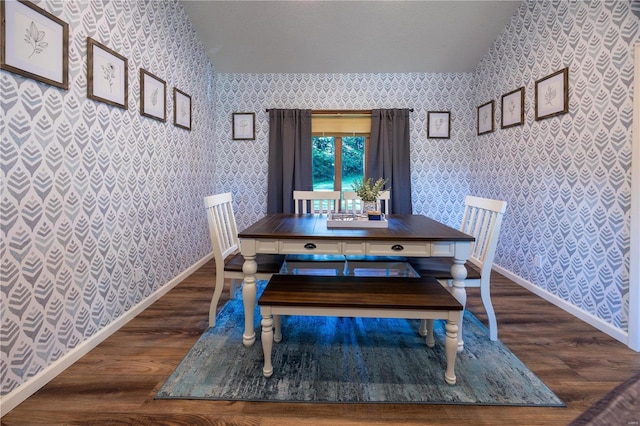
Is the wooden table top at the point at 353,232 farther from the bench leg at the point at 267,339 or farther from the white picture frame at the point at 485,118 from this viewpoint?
the white picture frame at the point at 485,118

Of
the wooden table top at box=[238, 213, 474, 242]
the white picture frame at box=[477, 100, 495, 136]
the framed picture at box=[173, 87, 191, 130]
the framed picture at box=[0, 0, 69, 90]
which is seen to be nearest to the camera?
the framed picture at box=[0, 0, 69, 90]

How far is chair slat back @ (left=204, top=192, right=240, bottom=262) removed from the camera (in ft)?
6.76

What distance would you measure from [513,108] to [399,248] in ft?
7.95

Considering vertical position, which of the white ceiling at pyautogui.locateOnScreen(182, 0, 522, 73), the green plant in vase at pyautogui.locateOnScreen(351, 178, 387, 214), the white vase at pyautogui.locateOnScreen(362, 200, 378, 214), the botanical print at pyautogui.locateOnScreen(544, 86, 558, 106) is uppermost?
the white ceiling at pyautogui.locateOnScreen(182, 0, 522, 73)

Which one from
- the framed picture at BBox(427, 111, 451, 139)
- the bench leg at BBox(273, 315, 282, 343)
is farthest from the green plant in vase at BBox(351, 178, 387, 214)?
the framed picture at BBox(427, 111, 451, 139)

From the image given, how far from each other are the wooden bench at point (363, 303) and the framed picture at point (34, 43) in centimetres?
150

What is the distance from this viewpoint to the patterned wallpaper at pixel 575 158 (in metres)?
2.05

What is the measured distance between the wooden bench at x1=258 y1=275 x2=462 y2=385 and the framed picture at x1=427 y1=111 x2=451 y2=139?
2.92 meters

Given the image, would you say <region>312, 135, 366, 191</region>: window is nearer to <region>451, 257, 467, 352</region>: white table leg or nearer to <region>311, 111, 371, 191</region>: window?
<region>311, 111, 371, 191</region>: window

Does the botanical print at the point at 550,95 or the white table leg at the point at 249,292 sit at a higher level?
the botanical print at the point at 550,95

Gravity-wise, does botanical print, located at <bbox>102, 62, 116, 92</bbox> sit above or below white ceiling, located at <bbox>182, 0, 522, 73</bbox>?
below

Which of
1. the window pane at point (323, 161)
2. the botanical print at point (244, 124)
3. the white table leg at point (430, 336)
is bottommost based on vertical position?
the white table leg at point (430, 336)

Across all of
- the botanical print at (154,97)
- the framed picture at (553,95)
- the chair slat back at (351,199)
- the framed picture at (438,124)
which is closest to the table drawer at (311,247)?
the chair slat back at (351,199)

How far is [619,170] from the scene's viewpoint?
6.75 feet
